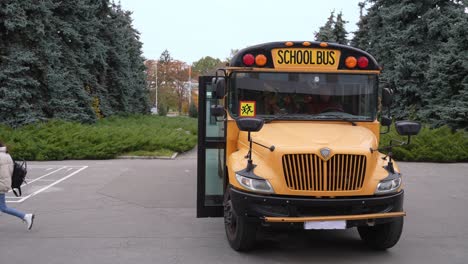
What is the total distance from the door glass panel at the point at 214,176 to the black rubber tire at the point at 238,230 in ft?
2.30

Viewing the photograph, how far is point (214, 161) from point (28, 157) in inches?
438

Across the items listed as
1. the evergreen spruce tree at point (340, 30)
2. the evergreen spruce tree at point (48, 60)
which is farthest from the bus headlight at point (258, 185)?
the evergreen spruce tree at point (340, 30)

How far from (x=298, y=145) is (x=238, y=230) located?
4.07 feet

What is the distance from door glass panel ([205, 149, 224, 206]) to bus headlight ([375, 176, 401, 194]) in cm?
226

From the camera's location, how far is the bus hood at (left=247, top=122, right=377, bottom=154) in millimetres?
5375

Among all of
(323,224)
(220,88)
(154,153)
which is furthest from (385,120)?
(154,153)

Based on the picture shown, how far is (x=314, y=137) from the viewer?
5660 millimetres

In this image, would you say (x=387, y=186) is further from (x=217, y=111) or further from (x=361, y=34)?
(x=361, y=34)

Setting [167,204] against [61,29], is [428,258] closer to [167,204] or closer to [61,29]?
[167,204]

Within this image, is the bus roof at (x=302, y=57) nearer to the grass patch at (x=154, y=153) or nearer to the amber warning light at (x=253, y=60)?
the amber warning light at (x=253, y=60)

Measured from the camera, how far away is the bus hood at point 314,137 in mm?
5375

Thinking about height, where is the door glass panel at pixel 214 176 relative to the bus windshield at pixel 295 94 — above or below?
below

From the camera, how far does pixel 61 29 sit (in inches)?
862

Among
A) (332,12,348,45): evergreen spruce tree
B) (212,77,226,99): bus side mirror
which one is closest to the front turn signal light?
(212,77,226,99): bus side mirror
